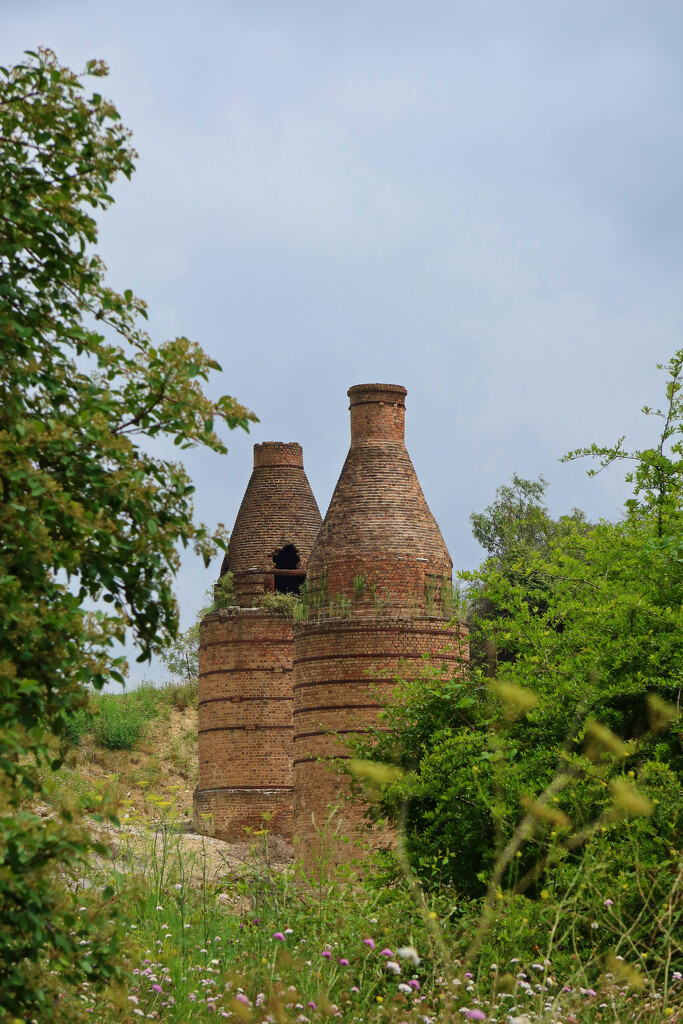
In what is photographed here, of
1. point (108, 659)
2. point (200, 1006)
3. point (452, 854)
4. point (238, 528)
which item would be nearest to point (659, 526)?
point (452, 854)

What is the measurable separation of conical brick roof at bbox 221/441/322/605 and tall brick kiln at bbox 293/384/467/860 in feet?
17.0

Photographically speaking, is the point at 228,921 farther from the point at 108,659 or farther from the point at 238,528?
the point at 238,528

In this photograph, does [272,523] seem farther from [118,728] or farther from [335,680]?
[118,728]

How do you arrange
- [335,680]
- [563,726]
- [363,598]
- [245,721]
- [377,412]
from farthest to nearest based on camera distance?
[245,721] → [377,412] → [363,598] → [335,680] → [563,726]

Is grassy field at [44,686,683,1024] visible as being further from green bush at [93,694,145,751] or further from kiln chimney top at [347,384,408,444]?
green bush at [93,694,145,751]

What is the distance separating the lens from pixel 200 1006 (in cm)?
582

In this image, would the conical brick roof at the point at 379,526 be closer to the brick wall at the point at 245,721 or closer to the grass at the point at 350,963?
the brick wall at the point at 245,721

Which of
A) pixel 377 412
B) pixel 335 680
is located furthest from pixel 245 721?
pixel 377 412

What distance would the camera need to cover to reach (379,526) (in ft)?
61.5

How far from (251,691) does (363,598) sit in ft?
16.9

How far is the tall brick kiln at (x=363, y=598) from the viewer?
17688mm

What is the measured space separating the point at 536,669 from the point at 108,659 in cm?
601

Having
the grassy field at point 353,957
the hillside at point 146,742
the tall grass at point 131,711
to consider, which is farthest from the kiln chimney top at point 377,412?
the tall grass at point 131,711

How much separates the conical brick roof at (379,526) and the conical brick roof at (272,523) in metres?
5.13
